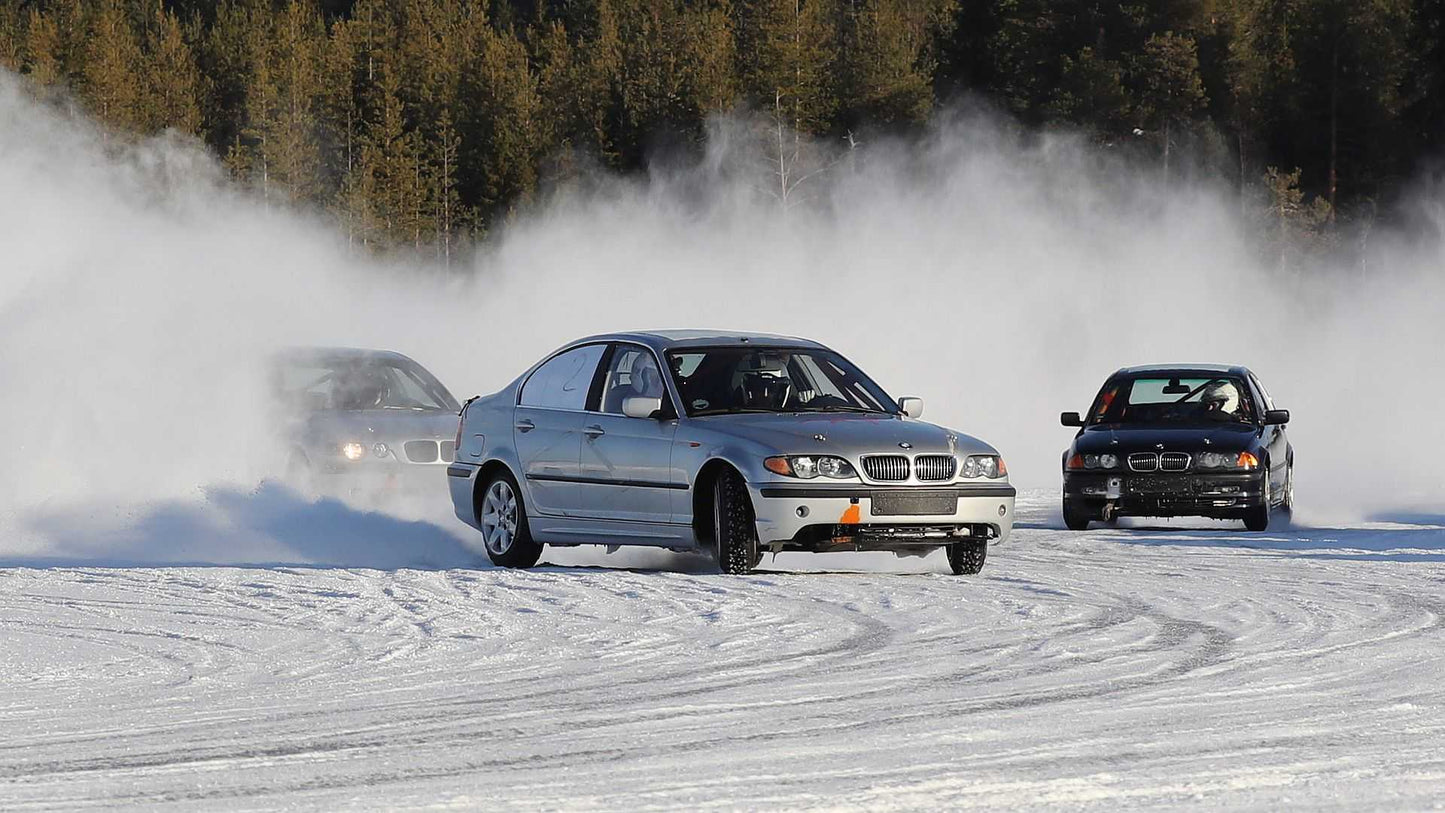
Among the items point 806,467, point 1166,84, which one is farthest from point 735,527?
point 1166,84

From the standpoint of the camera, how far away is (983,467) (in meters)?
13.0

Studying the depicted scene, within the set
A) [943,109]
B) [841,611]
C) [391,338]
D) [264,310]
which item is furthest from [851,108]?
[841,611]

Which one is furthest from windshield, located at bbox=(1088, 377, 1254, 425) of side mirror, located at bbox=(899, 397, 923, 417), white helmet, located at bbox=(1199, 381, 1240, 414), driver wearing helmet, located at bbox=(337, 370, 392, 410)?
driver wearing helmet, located at bbox=(337, 370, 392, 410)

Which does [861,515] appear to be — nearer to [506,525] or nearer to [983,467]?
[983,467]

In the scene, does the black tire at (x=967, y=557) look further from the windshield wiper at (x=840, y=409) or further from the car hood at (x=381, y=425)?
the car hood at (x=381, y=425)

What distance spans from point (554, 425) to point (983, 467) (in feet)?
8.66

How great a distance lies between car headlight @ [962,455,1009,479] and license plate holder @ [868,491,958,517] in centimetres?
25

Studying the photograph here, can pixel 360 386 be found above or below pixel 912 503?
above

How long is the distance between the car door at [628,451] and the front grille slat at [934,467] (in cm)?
132

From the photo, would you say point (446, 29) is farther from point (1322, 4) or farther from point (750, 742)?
point (750, 742)

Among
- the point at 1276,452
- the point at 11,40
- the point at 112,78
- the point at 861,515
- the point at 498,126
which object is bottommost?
the point at 861,515

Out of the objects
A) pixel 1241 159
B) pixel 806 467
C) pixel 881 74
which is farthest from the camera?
pixel 881 74

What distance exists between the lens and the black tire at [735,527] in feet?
41.8

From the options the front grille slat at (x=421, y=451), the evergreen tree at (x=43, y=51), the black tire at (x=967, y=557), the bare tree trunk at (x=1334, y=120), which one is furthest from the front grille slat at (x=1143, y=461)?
the evergreen tree at (x=43, y=51)
